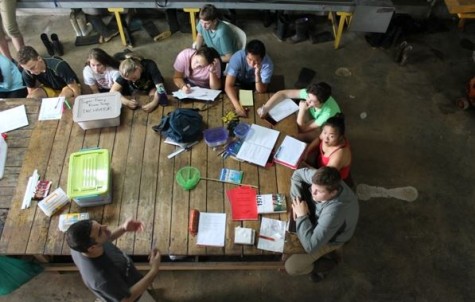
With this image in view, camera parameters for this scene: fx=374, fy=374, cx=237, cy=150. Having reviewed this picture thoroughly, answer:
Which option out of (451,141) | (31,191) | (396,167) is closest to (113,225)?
(31,191)

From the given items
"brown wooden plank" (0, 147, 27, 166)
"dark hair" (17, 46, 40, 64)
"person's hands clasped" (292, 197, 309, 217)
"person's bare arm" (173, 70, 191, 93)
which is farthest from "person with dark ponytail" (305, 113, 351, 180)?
"dark hair" (17, 46, 40, 64)

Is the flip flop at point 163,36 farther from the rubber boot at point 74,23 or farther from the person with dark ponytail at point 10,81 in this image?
the person with dark ponytail at point 10,81

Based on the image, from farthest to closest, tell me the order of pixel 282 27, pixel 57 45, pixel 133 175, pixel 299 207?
pixel 282 27, pixel 57 45, pixel 133 175, pixel 299 207

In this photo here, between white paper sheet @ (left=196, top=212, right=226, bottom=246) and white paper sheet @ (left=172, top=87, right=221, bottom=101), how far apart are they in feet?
3.78

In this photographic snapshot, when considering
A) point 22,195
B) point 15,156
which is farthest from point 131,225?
point 15,156

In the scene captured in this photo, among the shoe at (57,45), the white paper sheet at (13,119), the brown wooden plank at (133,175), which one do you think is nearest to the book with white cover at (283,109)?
the brown wooden plank at (133,175)

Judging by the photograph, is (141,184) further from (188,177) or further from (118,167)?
(188,177)

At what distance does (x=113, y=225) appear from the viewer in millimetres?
2729

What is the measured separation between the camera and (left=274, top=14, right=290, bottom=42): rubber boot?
5.11m

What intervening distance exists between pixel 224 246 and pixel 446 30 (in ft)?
15.6

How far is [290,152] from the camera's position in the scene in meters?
3.10

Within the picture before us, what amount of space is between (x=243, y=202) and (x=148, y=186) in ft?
2.47

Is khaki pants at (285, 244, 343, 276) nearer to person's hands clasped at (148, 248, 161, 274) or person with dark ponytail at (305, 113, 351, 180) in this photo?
person with dark ponytail at (305, 113, 351, 180)

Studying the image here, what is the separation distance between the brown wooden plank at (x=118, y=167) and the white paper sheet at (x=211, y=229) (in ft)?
1.95
